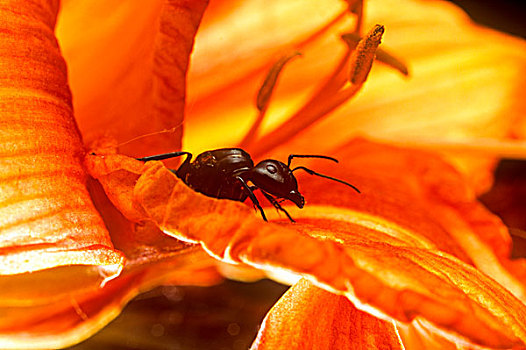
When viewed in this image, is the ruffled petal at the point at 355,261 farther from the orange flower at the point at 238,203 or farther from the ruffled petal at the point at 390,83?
the ruffled petal at the point at 390,83

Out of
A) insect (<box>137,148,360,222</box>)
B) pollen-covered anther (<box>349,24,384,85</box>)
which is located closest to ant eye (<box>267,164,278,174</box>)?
insect (<box>137,148,360,222</box>)

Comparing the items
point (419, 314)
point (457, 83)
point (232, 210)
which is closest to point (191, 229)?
point (232, 210)

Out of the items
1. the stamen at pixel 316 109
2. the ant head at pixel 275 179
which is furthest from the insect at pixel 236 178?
the stamen at pixel 316 109

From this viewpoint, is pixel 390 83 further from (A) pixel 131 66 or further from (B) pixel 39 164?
(B) pixel 39 164

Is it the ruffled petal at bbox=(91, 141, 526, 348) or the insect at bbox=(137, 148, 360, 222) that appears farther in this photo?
the insect at bbox=(137, 148, 360, 222)

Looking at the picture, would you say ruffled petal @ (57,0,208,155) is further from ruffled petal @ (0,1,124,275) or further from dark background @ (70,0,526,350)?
dark background @ (70,0,526,350)

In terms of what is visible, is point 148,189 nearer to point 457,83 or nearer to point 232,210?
point 232,210
